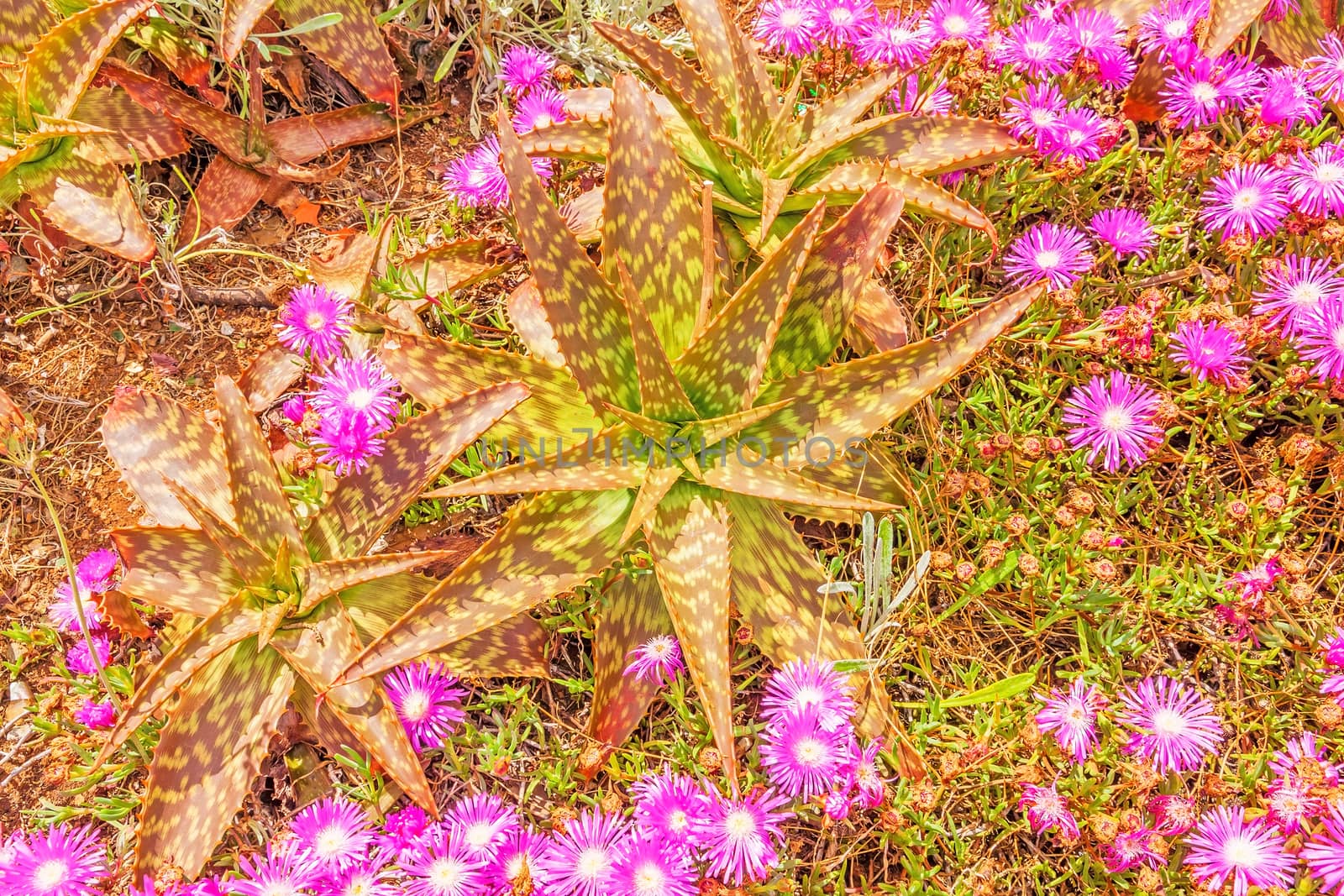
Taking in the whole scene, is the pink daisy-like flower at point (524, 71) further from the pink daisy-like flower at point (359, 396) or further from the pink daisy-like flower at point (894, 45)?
the pink daisy-like flower at point (359, 396)

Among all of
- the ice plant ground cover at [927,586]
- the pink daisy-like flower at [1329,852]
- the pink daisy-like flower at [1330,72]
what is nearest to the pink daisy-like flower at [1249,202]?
the ice plant ground cover at [927,586]

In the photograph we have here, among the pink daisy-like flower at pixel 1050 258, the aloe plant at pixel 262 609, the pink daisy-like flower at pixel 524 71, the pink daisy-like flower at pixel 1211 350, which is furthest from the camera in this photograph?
the pink daisy-like flower at pixel 524 71

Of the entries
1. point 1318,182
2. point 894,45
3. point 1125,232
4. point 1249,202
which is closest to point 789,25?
point 894,45

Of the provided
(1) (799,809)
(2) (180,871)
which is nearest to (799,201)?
(1) (799,809)

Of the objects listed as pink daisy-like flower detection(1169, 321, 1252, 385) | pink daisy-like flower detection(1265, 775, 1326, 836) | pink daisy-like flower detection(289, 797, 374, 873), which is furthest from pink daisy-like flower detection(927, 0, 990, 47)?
pink daisy-like flower detection(289, 797, 374, 873)

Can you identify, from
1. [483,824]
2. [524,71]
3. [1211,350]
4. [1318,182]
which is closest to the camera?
[483,824]

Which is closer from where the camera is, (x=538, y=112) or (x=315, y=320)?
(x=315, y=320)

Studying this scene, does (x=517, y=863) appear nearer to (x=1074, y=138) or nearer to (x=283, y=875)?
(x=283, y=875)
